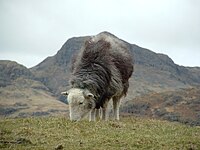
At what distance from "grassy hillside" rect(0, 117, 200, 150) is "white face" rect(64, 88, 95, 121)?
40.6 inches

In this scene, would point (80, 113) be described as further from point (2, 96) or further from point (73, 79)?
point (2, 96)

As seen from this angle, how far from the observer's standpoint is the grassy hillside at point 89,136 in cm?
1519

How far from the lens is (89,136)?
17.2 m

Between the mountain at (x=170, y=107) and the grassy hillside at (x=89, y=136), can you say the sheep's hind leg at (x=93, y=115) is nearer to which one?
the grassy hillside at (x=89, y=136)

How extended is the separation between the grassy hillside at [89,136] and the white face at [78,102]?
1.03 metres

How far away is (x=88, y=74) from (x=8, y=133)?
6.91 meters

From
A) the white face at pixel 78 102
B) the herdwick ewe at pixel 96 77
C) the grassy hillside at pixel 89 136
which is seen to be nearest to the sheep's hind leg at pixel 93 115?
the herdwick ewe at pixel 96 77

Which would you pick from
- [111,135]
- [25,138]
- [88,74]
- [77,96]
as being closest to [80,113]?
[77,96]

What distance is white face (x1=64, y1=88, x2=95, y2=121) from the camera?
70.5ft

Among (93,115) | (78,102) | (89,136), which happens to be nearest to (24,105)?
(93,115)

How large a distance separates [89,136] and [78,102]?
14.8 feet

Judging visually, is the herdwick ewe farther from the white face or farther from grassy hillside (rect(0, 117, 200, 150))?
grassy hillside (rect(0, 117, 200, 150))

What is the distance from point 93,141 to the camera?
52.5 ft

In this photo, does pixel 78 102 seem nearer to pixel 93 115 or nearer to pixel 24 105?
pixel 93 115
